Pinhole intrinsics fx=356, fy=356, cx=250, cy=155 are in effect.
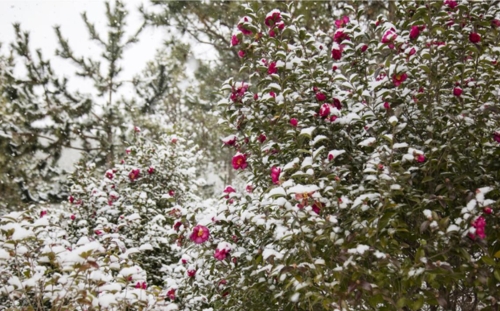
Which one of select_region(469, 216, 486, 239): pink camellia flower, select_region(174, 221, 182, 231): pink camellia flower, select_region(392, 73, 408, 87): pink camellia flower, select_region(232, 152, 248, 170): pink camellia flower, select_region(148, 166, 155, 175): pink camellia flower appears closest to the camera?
select_region(469, 216, 486, 239): pink camellia flower

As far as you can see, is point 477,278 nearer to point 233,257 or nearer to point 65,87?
point 233,257

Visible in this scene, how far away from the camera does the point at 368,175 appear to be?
1.55 m

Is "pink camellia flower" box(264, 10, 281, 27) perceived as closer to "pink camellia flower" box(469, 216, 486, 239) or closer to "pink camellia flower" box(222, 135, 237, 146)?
"pink camellia flower" box(222, 135, 237, 146)

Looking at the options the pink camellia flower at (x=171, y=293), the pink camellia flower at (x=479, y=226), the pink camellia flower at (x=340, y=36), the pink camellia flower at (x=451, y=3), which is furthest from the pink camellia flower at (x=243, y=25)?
the pink camellia flower at (x=171, y=293)

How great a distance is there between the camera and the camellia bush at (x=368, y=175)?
1422mm

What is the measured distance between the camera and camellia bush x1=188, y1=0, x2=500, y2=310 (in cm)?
142

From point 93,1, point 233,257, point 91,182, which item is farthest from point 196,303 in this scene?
point 93,1

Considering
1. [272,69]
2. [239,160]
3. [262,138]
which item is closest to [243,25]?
[272,69]

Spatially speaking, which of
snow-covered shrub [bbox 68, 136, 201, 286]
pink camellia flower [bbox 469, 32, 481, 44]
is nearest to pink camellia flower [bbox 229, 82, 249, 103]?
pink camellia flower [bbox 469, 32, 481, 44]

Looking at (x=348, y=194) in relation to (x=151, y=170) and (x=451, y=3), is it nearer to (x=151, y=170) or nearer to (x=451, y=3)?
(x=451, y=3)

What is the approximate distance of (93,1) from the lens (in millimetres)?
6973

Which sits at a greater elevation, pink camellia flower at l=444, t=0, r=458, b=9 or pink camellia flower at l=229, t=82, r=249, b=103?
pink camellia flower at l=229, t=82, r=249, b=103

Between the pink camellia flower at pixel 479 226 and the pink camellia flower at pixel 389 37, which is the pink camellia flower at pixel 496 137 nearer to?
the pink camellia flower at pixel 479 226

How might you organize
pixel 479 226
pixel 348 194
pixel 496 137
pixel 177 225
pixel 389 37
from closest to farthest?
pixel 479 226 < pixel 496 137 < pixel 348 194 < pixel 389 37 < pixel 177 225
